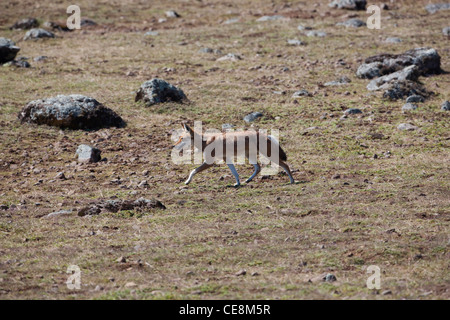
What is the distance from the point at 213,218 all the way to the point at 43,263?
10.9ft

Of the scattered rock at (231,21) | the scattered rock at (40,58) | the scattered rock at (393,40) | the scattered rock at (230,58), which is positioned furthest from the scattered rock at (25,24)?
the scattered rock at (393,40)

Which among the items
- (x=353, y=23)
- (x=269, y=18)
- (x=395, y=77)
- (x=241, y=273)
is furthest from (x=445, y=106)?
(x=269, y=18)

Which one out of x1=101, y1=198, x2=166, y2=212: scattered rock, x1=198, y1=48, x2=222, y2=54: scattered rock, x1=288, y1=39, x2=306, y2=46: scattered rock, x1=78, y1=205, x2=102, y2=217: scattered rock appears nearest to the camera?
x1=78, y1=205, x2=102, y2=217: scattered rock

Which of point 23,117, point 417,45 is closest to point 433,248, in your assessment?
point 23,117

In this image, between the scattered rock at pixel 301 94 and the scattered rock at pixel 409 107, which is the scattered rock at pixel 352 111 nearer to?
the scattered rock at pixel 409 107

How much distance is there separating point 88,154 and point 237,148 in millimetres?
4364

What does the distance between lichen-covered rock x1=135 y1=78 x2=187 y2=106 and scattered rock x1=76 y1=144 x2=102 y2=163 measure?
4.53 metres

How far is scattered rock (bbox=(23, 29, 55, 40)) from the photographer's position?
31094 mm

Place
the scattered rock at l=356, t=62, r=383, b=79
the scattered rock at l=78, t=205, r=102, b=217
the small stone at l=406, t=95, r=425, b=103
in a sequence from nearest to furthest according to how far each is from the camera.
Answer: the scattered rock at l=78, t=205, r=102, b=217
the small stone at l=406, t=95, r=425, b=103
the scattered rock at l=356, t=62, r=383, b=79

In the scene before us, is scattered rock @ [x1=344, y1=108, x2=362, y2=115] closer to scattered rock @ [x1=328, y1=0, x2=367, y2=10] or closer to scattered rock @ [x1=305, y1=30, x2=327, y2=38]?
scattered rock @ [x1=305, y1=30, x2=327, y2=38]

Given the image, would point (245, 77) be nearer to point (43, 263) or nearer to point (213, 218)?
point (213, 218)

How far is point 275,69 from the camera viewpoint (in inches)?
974

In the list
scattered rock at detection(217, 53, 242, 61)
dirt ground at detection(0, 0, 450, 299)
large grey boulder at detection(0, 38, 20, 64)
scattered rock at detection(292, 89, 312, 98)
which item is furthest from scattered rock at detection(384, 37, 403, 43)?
large grey boulder at detection(0, 38, 20, 64)

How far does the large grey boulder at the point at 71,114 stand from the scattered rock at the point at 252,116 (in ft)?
12.4
